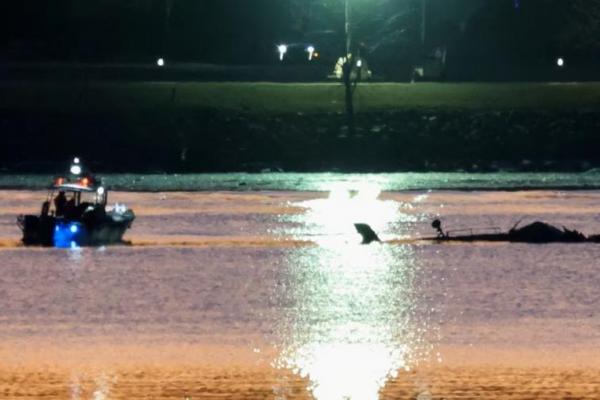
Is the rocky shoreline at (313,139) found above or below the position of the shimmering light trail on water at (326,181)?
above

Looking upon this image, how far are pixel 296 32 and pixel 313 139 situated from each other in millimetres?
17773

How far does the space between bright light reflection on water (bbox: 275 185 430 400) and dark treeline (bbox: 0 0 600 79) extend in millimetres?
32128

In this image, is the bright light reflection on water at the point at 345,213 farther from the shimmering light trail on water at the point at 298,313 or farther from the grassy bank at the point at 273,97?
the grassy bank at the point at 273,97

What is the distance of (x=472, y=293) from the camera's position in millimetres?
26359

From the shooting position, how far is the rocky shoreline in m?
55.5

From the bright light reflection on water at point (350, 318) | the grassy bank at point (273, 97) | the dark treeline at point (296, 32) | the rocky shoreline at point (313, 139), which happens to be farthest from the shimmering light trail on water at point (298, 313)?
the dark treeline at point (296, 32)

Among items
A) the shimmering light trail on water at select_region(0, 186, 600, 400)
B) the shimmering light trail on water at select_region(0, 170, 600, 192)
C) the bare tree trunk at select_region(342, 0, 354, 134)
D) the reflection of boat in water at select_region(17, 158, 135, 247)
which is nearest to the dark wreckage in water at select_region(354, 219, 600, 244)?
the shimmering light trail on water at select_region(0, 186, 600, 400)

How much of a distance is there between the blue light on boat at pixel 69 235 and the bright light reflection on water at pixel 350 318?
3.64 m

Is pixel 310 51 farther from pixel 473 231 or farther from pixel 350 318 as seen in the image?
pixel 350 318

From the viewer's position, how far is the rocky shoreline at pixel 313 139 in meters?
55.5

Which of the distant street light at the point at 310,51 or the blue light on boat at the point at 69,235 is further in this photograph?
the distant street light at the point at 310,51

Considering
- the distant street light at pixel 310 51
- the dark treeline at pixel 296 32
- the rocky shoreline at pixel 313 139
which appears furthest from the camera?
the distant street light at pixel 310 51

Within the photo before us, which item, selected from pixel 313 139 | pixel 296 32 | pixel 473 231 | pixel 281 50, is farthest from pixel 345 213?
pixel 296 32

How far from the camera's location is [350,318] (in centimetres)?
2383
